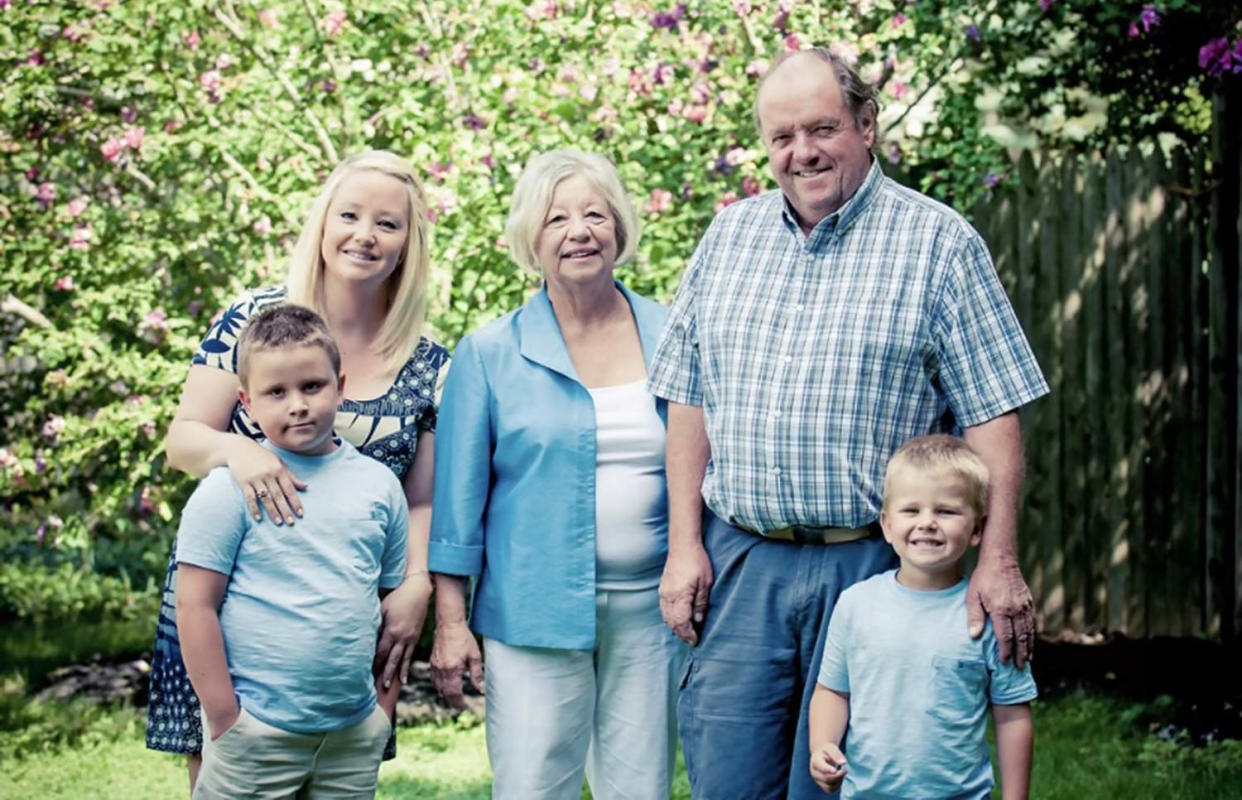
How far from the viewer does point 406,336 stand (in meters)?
3.32

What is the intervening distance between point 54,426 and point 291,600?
11.5ft

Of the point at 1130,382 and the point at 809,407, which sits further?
the point at 1130,382

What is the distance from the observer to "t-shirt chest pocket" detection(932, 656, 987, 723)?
2734 millimetres

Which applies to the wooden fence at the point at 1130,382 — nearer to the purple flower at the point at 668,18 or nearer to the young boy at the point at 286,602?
the purple flower at the point at 668,18

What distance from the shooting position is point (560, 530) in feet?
10.8

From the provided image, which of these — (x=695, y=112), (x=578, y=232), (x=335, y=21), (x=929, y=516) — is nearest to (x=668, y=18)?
(x=695, y=112)

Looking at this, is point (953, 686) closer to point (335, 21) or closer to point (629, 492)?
point (629, 492)

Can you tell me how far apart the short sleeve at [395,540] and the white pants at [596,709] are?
1.22 ft

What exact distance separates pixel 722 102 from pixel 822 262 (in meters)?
2.63

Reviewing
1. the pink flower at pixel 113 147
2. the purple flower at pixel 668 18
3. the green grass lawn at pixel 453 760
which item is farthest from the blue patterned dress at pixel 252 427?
the pink flower at pixel 113 147

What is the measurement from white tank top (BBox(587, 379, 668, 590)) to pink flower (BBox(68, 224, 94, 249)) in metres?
3.30

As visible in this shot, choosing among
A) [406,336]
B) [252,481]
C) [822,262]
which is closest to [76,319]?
[406,336]

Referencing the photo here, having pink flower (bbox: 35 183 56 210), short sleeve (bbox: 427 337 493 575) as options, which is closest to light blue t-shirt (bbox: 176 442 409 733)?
short sleeve (bbox: 427 337 493 575)

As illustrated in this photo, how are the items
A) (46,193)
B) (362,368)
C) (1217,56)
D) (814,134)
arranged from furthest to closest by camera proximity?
(46,193) < (1217,56) < (362,368) < (814,134)
